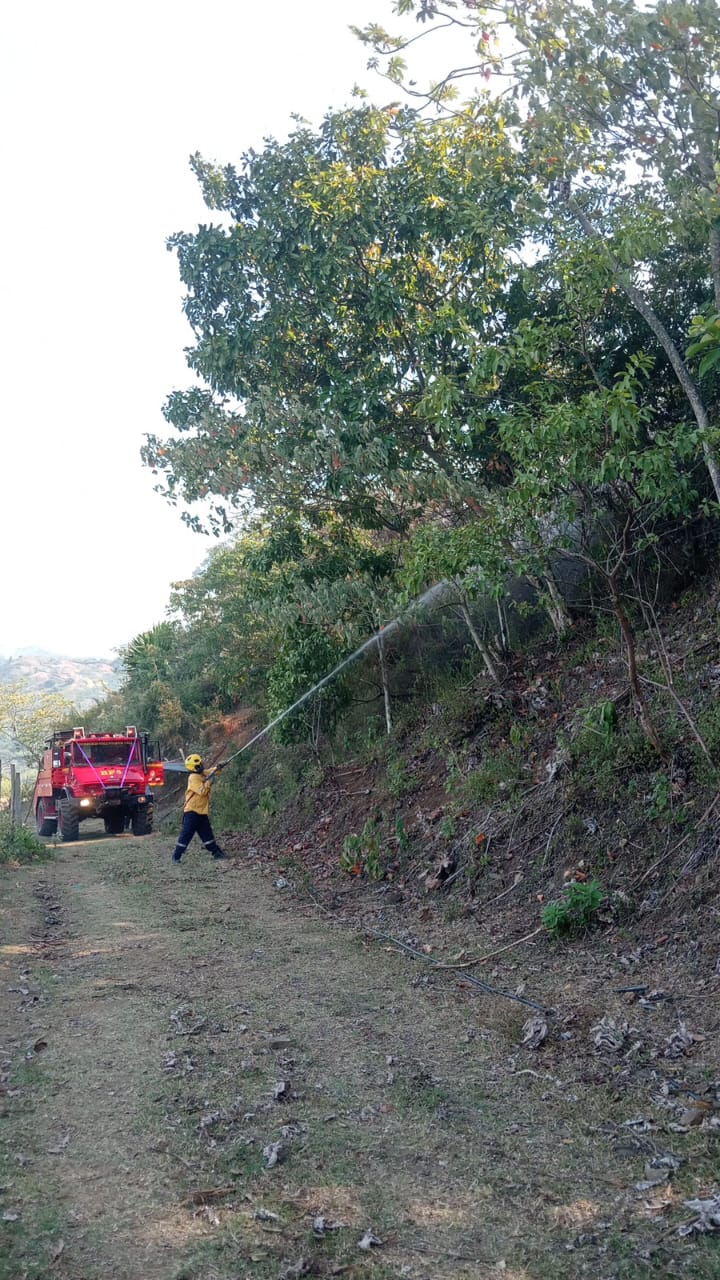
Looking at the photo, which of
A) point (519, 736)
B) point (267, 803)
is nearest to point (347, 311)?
point (519, 736)

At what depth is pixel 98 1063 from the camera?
5.64 metres

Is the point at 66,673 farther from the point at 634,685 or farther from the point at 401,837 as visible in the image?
the point at 634,685

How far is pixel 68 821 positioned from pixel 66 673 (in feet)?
520

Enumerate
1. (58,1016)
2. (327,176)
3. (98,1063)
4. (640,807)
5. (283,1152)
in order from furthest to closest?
Answer: 1. (327,176)
2. (640,807)
3. (58,1016)
4. (98,1063)
5. (283,1152)

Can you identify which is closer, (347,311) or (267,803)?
(347,311)

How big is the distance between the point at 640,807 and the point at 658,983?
7.71ft

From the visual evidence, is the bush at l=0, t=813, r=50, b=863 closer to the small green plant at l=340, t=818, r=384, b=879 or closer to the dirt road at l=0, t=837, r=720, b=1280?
the small green plant at l=340, t=818, r=384, b=879

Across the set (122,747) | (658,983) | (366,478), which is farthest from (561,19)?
(122,747)

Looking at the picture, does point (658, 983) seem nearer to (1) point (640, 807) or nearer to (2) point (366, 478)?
(1) point (640, 807)

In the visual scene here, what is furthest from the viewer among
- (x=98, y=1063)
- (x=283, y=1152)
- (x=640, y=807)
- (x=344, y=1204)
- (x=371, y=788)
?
(x=371, y=788)

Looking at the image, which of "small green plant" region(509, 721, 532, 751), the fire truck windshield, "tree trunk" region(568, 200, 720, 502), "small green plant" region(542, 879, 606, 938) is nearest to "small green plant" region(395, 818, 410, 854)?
"small green plant" region(509, 721, 532, 751)

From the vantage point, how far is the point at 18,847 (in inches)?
624

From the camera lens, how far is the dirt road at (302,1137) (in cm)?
357

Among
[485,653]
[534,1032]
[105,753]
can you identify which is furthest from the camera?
[105,753]
